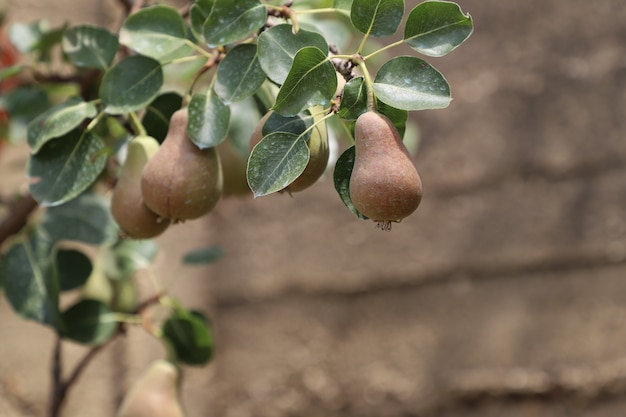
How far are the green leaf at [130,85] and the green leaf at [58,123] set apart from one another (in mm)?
24

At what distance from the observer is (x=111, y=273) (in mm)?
1070

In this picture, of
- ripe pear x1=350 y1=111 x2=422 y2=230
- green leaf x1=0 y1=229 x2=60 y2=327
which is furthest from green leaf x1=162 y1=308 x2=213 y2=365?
ripe pear x1=350 y1=111 x2=422 y2=230

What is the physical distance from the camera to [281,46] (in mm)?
608

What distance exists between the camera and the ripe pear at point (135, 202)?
0.69 metres

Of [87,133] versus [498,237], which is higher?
[87,133]

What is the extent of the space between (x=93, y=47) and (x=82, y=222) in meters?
0.24

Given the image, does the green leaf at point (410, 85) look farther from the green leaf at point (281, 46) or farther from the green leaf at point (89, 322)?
the green leaf at point (89, 322)

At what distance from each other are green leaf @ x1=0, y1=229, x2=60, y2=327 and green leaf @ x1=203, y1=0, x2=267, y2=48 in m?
0.38

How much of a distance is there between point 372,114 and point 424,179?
107 centimetres

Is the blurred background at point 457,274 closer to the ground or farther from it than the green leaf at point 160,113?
closer to the ground

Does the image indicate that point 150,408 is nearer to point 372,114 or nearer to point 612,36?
point 372,114

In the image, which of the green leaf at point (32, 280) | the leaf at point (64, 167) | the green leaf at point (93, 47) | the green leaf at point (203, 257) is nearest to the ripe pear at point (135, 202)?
the leaf at point (64, 167)

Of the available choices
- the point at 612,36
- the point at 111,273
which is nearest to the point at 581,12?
the point at 612,36

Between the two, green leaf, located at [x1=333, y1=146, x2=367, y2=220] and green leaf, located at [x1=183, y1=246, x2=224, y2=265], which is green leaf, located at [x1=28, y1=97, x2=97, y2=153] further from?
green leaf, located at [x1=183, y1=246, x2=224, y2=265]
